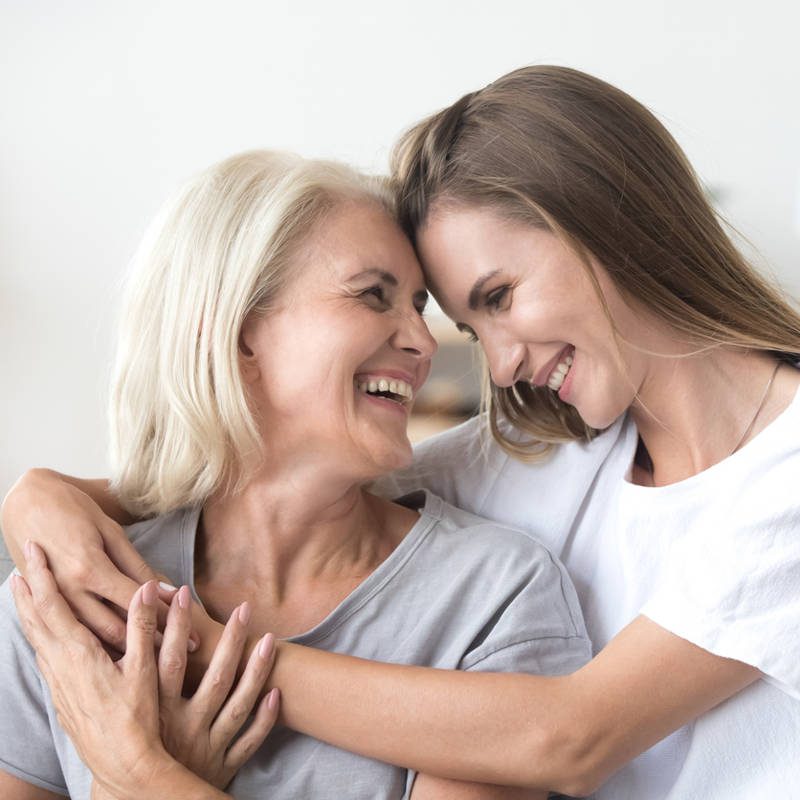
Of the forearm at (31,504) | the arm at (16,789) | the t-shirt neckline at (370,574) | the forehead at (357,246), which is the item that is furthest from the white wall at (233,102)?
the arm at (16,789)

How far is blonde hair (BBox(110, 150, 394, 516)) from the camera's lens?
1.43 meters

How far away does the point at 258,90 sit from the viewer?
3.62m

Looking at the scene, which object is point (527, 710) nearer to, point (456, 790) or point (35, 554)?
point (456, 790)

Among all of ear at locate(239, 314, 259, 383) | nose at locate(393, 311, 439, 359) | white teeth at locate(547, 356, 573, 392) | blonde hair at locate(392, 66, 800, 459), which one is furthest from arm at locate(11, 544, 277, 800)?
blonde hair at locate(392, 66, 800, 459)

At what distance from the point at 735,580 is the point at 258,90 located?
285 cm

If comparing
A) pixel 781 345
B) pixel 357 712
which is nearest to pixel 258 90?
pixel 781 345

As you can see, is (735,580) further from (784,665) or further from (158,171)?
(158,171)

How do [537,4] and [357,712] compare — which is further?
[537,4]

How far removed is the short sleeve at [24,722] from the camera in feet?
4.47

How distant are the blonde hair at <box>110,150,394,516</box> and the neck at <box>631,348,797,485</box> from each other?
1.62ft

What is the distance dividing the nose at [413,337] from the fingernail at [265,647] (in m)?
0.45

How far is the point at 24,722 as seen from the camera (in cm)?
137

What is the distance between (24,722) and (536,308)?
2.80ft

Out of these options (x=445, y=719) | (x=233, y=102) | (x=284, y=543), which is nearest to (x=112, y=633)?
(x=284, y=543)
